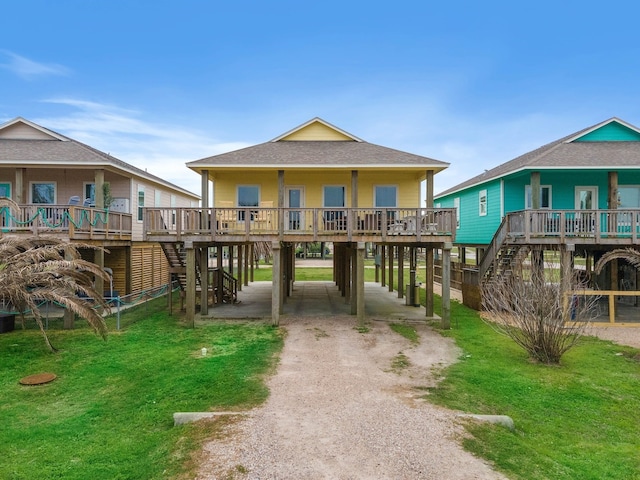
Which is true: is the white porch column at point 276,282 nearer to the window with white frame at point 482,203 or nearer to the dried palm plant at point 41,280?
the dried palm plant at point 41,280

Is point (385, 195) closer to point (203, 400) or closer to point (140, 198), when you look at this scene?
point (203, 400)

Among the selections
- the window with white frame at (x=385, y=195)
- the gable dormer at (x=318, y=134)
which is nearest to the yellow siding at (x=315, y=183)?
the window with white frame at (x=385, y=195)

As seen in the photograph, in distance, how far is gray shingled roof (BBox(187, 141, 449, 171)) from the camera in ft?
53.2

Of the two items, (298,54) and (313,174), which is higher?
(298,54)

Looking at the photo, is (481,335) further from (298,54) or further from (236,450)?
(298,54)

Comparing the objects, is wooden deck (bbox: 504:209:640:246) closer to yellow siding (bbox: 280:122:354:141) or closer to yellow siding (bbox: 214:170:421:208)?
yellow siding (bbox: 214:170:421:208)

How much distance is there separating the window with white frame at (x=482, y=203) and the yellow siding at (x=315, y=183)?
5568 mm

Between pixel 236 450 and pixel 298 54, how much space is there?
3153 cm

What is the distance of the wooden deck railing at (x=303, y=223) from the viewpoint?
15.1m

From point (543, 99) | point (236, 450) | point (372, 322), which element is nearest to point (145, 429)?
point (236, 450)

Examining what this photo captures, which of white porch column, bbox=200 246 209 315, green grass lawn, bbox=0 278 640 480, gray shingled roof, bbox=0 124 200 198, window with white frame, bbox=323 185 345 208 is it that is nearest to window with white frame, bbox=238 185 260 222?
white porch column, bbox=200 246 209 315

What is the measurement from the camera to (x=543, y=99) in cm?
4156

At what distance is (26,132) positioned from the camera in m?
19.5

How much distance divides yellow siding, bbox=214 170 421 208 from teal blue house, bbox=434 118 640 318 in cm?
444
